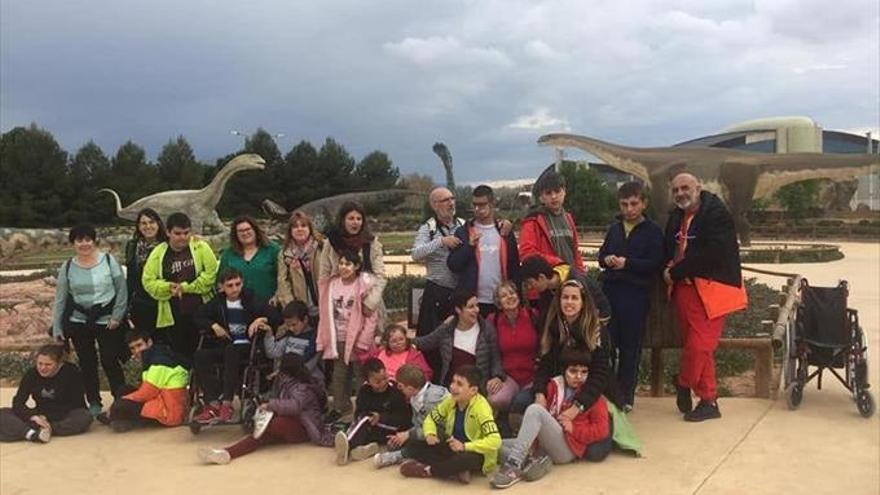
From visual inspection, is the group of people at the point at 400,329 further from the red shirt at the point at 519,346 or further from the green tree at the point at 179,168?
the green tree at the point at 179,168

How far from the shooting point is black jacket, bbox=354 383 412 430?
4059mm

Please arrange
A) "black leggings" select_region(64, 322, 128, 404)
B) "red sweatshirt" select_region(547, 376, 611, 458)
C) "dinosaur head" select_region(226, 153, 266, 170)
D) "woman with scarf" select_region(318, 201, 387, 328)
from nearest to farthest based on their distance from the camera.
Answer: "red sweatshirt" select_region(547, 376, 611, 458), "woman with scarf" select_region(318, 201, 387, 328), "black leggings" select_region(64, 322, 128, 404), "dinosaur head" select_region(226, 153, 266, 170)

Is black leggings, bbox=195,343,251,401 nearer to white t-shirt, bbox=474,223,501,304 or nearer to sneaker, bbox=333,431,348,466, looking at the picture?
sneaker, bbox=333,431,348,466

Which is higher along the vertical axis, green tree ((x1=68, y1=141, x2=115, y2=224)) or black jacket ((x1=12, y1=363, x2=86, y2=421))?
green tree ((x1=68, y1=141, x2=115, y2=224))

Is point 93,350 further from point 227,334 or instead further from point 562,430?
point 562,430

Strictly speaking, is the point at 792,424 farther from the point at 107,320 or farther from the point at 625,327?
the point at 107,320

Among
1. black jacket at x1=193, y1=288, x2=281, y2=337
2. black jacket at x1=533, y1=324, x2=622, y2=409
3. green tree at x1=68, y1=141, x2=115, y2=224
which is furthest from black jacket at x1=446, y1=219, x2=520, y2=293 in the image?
green tree at x1=68, y1=141, x2=115, y2=224

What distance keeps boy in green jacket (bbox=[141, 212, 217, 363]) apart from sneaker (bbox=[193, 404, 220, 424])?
0.43 meters

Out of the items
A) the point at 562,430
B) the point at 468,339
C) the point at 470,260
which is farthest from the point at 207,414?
the point at 562,430

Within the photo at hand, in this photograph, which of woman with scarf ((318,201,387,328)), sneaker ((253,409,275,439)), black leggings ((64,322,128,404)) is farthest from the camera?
black leggings ((64,322,128,404))

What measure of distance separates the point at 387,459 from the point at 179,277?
1.84 metres

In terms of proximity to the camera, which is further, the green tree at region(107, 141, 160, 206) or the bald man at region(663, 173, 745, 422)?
the green tree at region(107, 141, 160, 206)

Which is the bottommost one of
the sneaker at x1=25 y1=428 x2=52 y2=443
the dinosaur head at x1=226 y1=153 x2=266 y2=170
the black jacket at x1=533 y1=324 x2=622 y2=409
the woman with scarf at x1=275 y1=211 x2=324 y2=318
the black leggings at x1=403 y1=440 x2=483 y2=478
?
the sneaker at x1=25 y1=428 x2=52 y2=443

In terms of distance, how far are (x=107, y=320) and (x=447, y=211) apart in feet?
7.29
